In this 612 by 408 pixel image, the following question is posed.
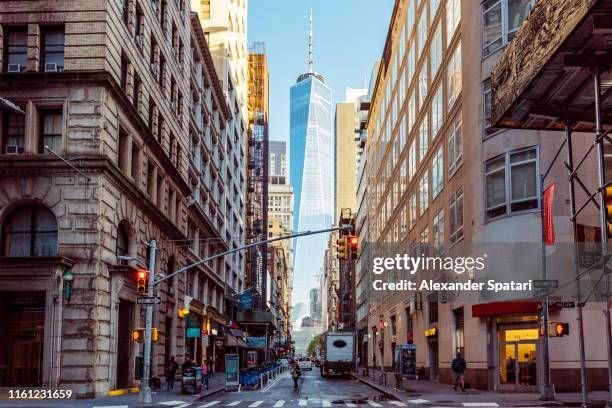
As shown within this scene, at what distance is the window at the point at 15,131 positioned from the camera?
109 ft

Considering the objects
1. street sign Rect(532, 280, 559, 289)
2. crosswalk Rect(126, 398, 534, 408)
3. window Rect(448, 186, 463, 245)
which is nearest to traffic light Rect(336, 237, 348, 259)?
crosswalk Rect(126, 398, 534, 408)

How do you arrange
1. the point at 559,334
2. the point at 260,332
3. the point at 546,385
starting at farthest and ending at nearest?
the point at 260,332
the point at 546,385
the point at 559,334

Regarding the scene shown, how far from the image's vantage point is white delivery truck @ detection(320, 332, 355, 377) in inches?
2422

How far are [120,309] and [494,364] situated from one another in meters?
18.6

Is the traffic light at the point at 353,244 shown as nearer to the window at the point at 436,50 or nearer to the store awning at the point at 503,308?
the store awning at the point at 503,308

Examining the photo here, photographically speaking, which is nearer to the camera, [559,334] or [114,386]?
[559,334]

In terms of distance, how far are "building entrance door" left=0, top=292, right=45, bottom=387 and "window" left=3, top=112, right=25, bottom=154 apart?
21.4 feet

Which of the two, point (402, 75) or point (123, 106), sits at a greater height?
point (402, 75)

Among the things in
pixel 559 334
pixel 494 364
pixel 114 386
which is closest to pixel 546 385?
pixel 559 334

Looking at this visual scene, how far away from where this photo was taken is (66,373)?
31297 millimetres

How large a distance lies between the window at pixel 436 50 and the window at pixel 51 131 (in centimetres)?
2540

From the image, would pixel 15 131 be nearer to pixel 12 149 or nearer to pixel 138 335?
pixel 12 149

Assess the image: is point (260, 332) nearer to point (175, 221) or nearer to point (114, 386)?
point (175, 221)

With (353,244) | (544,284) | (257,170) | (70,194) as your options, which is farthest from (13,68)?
(257,170)
